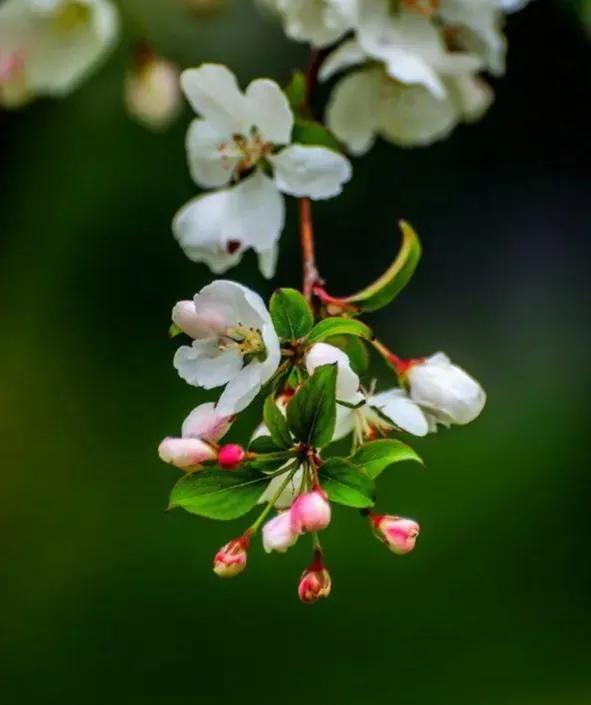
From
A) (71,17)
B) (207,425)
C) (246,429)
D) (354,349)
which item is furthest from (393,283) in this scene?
(246,429)

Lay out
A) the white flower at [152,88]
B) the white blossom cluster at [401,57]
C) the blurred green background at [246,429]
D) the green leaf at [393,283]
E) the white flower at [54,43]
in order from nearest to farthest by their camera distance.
Result: the green leaf at [393,283] → the white blossom cluster at [401,57] → the white flower at [54,43] → the white flower at [152,88] → the blurred green background at [246,429]

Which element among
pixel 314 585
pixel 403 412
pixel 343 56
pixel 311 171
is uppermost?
pixel 343 56

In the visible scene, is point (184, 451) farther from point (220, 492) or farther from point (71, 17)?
point (71, 17)

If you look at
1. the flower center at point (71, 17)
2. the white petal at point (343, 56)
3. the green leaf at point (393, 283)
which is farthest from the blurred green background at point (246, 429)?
the green leaf at point (393, 283)

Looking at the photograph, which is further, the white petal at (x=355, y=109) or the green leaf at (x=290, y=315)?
the white petal at (x=355, y=109)

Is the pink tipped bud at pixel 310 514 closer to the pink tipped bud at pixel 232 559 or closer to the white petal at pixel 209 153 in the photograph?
the pink tipped bud at pixel 232 559

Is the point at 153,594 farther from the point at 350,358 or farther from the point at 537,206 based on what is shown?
the point at 350,358
